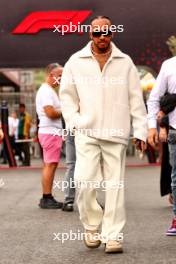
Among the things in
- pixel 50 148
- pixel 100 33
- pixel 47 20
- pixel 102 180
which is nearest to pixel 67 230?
pixel 102 180

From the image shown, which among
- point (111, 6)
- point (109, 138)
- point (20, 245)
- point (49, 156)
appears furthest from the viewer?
point (111, 6)

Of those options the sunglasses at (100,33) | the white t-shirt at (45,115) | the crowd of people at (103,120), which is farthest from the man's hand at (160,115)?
the white t-shirt at (45,115)

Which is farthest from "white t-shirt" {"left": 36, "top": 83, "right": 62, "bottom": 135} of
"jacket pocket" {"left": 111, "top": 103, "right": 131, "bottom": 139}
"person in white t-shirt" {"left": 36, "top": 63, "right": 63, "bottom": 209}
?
"jacket pocket" {"left": 111, "top": 103, "right": 131, "bottom": 139}

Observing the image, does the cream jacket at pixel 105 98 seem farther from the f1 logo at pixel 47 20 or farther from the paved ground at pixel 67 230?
the f1 logo at pixel 47 20

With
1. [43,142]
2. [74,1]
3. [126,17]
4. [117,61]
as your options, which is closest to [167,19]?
[126,17]

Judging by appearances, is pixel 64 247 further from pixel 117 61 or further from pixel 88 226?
pixel 117 61

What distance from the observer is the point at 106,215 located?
19.7 feet

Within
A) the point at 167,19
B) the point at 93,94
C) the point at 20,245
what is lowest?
the point at 20,245

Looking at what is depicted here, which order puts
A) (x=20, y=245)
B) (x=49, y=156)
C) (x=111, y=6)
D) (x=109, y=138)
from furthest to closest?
(x=111, y=6)
(x=49, y=156)
(x=20, y=245)
(x=109, y=138)

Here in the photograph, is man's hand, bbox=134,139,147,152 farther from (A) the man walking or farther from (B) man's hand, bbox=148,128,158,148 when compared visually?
(A) the man walking

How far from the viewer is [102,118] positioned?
5.96m

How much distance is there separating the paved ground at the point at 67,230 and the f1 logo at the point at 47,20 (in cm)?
735

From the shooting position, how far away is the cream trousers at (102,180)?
5973 millimetres

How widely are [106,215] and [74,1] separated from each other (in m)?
13.2
